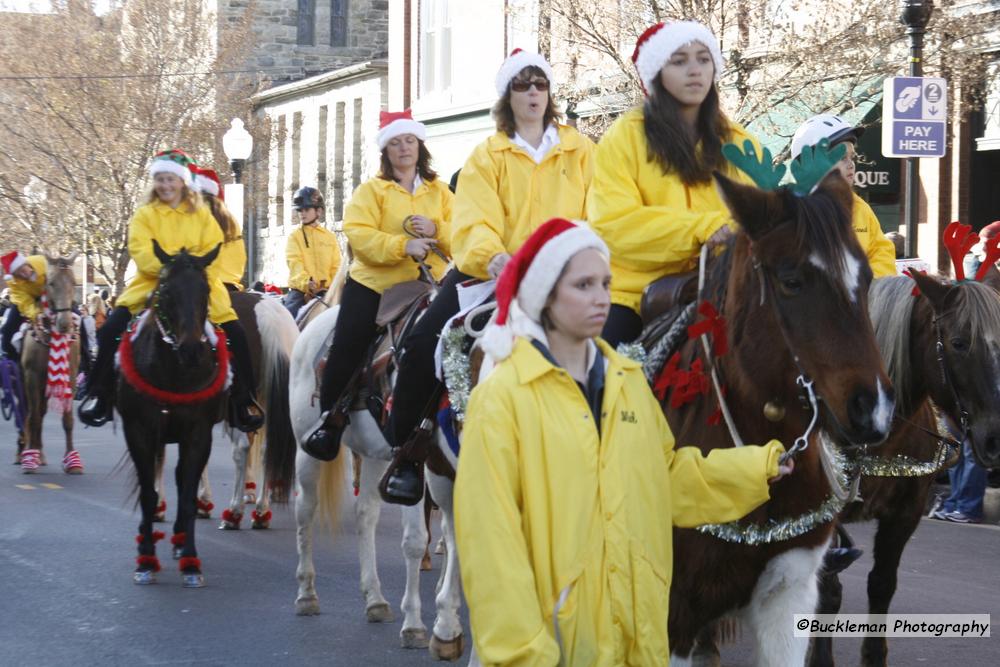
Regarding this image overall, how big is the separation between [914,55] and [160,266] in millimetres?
7272

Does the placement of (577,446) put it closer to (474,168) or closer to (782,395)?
(782,395)

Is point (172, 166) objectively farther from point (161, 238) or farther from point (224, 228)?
point (224, 228)

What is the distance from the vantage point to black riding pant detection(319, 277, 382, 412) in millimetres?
8742

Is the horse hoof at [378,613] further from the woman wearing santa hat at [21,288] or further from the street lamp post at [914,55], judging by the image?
the woman wearing santa hat at [21,288]

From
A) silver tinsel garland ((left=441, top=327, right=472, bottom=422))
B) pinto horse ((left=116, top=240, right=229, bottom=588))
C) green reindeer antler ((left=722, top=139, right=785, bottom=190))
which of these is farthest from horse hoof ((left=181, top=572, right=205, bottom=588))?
green reindeer antler ((left=722, top=139, right=785, bottom=190))

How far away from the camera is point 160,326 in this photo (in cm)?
1034

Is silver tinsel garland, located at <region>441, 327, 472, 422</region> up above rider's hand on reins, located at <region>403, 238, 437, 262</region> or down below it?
below

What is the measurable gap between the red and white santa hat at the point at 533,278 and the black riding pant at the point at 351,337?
14.7 feet

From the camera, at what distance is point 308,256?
16.9 meters

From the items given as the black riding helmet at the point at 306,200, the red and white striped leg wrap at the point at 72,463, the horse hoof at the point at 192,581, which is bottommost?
the red and white striped leg wrap at the point at 72,463

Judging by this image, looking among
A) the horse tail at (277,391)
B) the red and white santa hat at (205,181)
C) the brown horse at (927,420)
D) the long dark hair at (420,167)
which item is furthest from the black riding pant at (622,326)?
the red and white santa hat at (205,181)

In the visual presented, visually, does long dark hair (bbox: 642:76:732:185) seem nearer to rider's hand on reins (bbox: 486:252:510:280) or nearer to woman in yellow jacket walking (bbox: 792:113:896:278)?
rider's hand on reins (bbox: 486:252:510:280)

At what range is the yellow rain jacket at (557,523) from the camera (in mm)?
3879

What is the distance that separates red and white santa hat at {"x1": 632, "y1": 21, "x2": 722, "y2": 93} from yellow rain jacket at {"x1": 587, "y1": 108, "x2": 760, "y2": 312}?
164 millimetres
